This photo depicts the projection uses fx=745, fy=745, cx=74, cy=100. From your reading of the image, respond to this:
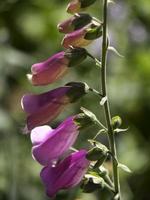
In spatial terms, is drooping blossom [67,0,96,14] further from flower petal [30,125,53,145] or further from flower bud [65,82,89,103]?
flower petal [30,125,53,145]

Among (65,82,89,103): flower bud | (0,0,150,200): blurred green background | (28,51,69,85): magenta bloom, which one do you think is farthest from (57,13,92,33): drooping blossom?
(0,0,150,200): blurred green background

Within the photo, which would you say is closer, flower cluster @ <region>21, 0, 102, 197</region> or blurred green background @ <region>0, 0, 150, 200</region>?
flower cluster @ <region>21, 0, 102, 197</region>

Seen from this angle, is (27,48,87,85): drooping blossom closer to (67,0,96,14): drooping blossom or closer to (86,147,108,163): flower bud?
(67,0,96,14): drooping blossom

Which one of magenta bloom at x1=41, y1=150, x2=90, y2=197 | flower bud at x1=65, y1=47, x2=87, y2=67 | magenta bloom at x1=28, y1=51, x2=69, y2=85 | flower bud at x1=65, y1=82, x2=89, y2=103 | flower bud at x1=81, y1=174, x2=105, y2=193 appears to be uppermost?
flower bud at x1=65, y1=47, x2=87, y2=67

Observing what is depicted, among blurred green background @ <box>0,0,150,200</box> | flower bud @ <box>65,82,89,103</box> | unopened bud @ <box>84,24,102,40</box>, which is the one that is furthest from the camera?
blurred green background @ <box>0,0,150,200</box>

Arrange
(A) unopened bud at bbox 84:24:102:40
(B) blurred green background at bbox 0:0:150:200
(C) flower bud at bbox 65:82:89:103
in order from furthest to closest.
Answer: (B) blurred green background at bbox 0:0:150:200
(C) flower bud at bbox 65:82:89:103
(A) unopened bud at bbox 84:24:102:40

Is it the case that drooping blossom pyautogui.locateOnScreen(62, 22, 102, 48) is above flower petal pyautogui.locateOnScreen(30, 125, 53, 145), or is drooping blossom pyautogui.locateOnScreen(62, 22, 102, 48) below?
above

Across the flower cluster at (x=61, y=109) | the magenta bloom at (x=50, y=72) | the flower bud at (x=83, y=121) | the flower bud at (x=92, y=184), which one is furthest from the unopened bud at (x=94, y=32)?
the flower bud at (x=92, y=184)

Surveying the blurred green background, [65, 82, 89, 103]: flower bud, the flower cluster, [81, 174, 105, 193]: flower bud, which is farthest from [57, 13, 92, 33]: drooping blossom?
the blurred green background
